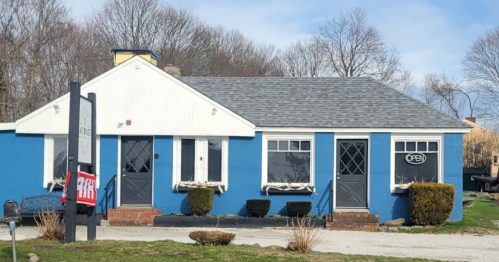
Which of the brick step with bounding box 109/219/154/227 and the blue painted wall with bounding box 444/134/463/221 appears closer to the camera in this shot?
the brick step with bounding box 109/219/154/227

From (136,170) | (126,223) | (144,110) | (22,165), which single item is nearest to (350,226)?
(126,223)

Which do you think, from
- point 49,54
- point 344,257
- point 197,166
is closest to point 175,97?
point 197,166

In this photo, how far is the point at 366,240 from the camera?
1491cm

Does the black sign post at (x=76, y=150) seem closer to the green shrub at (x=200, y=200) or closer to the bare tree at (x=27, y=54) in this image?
the green shrub at (x=200, y=200)

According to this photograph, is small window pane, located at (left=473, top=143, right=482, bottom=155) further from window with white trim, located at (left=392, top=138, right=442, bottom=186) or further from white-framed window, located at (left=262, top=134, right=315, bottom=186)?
white-framed window, located at (left=262, top=134, right=315, bottom=186)

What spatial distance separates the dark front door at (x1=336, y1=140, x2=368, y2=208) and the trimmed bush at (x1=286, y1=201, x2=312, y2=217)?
112 centimetres

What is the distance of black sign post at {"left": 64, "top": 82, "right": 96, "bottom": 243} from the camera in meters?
11.8

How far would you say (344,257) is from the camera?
11.0 metres

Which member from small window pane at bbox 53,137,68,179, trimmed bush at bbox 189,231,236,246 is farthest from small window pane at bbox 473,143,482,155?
trimmed bush at bbox 189,231,236,246

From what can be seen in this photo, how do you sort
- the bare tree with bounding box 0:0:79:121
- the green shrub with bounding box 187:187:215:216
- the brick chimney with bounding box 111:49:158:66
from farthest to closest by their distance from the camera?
the bare tree with bounding box 0:0:79:121
the brick chimney with bounding box 111:49:158:66
the green shrub with bounding box 187:187:215:216

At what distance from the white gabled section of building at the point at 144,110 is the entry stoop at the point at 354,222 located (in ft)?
10.8

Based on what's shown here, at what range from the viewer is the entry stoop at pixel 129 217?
17.5 m

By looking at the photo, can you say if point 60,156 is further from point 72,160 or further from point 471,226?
point 471,226

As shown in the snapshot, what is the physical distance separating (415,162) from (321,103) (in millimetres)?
3242
